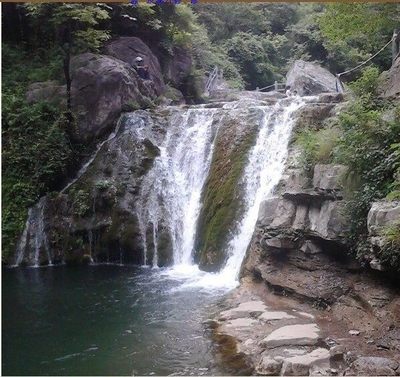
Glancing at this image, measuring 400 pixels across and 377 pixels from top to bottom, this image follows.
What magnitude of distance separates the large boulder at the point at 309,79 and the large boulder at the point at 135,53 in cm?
462

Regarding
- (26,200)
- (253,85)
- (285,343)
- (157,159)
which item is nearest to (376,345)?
(285,343)

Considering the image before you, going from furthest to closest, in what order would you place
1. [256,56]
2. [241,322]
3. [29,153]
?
[256,56], [29,153], [241,322]

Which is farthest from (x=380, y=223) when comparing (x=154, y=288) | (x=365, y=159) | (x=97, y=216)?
(x=97, y=216)

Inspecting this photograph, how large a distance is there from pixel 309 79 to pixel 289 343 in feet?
38.0

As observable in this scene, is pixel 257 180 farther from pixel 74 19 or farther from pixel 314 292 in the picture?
pixel 74 19

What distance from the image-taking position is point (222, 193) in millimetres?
7859

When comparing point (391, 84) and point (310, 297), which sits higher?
point (391, 84)

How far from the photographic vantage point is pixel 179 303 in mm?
5613

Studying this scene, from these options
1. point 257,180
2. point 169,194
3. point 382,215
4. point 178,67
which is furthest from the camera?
point 178,67

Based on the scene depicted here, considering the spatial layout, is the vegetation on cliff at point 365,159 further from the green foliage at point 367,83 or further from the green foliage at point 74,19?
the green foliage at point 74,19

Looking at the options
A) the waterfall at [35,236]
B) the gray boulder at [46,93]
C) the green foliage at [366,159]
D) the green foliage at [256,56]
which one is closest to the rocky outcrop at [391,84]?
the green foliage at [366,159]

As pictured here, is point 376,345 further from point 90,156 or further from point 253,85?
point 253,85

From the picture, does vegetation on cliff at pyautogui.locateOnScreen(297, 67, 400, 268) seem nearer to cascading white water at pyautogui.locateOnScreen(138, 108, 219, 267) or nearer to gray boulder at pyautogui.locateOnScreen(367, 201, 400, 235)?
gray boulder at pyautogui.locateOnScreen(367, 201, 400, 235)

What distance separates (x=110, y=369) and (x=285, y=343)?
1548mm
